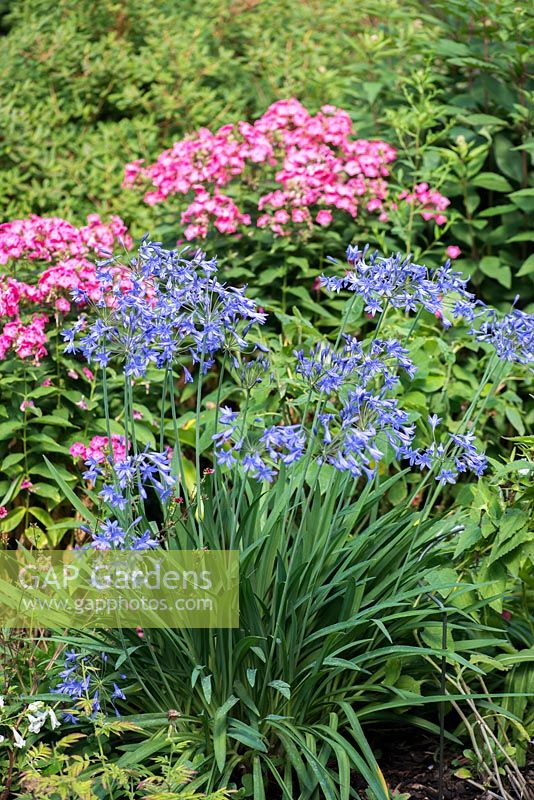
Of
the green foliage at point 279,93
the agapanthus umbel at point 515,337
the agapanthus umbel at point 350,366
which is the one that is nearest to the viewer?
the agapanthus umbel at point 350,366

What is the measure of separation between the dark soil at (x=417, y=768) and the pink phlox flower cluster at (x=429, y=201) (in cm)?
232

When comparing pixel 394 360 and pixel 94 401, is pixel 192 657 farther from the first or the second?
pixel 94 401

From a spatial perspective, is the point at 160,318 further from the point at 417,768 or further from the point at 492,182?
the point at 492,182

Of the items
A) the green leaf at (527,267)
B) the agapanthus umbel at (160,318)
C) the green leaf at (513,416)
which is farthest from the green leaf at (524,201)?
the agapanthus umbel at (160,318)

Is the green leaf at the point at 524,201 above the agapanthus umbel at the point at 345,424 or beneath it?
beneath

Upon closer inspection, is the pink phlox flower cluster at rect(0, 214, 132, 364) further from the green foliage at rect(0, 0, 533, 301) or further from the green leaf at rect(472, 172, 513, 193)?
the green leaf at rect(472, 172, 513, 193)

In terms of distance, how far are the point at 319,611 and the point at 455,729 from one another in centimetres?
56

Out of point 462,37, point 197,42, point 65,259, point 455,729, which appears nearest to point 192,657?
point 455,729

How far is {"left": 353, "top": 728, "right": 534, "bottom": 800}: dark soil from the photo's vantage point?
8.71ft

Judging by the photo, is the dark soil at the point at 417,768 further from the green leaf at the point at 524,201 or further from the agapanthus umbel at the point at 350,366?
the green leaf at the point at 524,201

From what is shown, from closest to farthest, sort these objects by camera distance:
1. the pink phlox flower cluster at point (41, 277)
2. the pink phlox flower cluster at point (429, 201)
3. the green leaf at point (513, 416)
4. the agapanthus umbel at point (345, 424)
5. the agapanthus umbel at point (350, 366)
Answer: the agapanthus umbel at point (345, 424) < the agapanthus umbel at point (350, 366) < the pink phlox flower cluster at point (41, 277) < the green leaf at point (513, 416) < the pink phlox flower cluster at point (429, 201)

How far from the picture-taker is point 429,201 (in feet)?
14.6

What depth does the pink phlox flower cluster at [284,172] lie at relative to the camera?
173 inches

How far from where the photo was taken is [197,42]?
654cm
